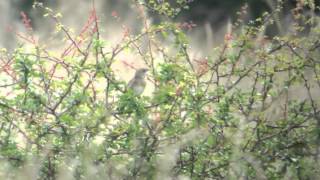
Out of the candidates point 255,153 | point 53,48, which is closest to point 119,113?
point 255,153

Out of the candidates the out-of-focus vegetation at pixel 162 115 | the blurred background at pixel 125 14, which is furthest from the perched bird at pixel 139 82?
the blurred background at pixel 125 14

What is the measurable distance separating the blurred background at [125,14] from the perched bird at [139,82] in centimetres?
161

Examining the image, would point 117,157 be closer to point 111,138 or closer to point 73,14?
point 111,138

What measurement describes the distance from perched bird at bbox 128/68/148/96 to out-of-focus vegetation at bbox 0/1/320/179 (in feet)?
0.51

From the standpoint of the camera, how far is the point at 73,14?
24.7ft

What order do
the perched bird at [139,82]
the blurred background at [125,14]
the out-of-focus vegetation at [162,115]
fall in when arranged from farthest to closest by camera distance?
the blurred background at [125,14]
the perched bird at [139,82]
the out-of-focus vegetation at [162,115]

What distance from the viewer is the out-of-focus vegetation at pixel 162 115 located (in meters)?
3.57

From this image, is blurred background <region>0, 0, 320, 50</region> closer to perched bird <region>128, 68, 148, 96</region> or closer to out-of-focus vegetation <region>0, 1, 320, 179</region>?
perched bird <region>128, 68, 148, 96</region>

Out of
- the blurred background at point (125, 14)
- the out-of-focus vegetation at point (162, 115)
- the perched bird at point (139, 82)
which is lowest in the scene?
the out-of-focus vegetation at point (162, 115)

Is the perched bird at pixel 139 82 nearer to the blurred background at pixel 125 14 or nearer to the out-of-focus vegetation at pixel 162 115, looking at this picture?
the out-of-focus vegetation at pixel 162 115

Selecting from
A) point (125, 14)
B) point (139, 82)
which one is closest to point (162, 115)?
point (139, 82)

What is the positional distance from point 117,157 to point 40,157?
0.39 m

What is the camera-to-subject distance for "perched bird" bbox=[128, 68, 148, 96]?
434 centimetres

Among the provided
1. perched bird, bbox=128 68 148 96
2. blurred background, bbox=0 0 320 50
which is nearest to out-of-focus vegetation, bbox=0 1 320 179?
perched bird, bbox=128 68 148 96
